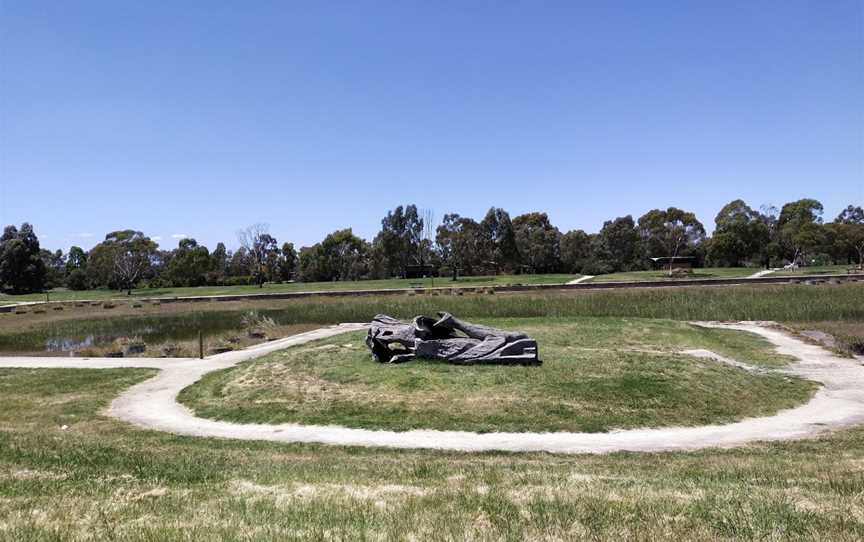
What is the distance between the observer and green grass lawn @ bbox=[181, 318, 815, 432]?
12047mm

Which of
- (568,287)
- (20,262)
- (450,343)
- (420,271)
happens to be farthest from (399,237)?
(450,343)

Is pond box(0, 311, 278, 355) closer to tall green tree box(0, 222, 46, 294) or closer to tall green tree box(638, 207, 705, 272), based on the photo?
tall green tree box(0, 222, 46, 294)

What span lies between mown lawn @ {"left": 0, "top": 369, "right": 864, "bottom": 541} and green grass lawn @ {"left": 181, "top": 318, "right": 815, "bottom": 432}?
2.26 metres

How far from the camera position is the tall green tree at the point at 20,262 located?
81625 millimetres

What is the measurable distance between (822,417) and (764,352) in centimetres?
895

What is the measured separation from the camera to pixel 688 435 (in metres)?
11.0

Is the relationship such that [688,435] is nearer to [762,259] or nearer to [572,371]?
[572,371]

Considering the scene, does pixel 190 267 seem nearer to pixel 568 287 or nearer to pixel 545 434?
pixel 568 287

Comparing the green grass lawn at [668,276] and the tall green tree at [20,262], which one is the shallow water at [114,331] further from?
the tall green tree at [20,262]

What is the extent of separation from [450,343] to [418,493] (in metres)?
9.97

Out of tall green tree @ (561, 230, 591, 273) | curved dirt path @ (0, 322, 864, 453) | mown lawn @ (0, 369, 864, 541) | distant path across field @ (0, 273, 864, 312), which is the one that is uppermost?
tall green tree @ (561, 230, 591, 273)

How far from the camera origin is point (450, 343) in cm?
1606

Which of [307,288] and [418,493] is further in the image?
[307,288]

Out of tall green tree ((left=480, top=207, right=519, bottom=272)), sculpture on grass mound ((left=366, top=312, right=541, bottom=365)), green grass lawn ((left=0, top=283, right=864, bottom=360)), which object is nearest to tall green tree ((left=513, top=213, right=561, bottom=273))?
tall green tree ((left=480, top=207, right=519, bottom=272))
